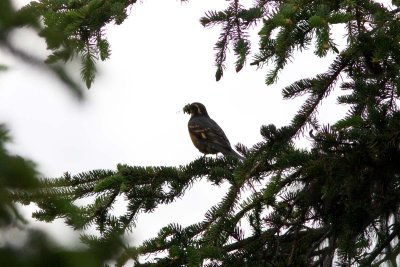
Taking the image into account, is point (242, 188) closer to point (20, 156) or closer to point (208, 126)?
point (20, 156)

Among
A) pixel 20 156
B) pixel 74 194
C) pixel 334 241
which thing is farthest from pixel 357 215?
pixel 20 156

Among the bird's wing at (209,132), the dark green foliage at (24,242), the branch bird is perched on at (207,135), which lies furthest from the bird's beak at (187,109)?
the dark green foliage at (24,242)

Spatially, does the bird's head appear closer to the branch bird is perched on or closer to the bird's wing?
the branch bird is perched on

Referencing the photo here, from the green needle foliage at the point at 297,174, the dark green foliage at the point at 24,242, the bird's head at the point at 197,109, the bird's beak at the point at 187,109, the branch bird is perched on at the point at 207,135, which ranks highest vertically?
the bird's head at the point at 197,109

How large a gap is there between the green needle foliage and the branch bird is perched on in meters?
3.66

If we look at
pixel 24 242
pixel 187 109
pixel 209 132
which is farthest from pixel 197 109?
pixel 24 242

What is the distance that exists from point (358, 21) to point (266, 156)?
1080 mm

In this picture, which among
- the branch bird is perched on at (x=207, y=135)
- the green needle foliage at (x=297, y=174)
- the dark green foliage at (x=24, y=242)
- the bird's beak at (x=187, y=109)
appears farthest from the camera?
the bird's beak at (x=187, y=109)

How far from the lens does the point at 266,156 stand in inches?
164

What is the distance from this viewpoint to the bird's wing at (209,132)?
851cm

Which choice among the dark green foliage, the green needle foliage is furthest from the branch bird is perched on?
the dark green foliage

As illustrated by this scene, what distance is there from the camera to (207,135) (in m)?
8.65

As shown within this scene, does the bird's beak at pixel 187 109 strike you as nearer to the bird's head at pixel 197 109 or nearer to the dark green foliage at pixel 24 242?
the bird's head at pixel 197 109

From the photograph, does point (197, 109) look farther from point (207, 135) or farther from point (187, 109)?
point (207, 135)
